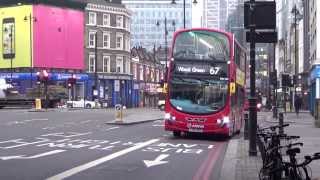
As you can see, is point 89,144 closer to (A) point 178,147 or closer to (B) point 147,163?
(A) point 178,147

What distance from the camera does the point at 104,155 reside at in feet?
65.1

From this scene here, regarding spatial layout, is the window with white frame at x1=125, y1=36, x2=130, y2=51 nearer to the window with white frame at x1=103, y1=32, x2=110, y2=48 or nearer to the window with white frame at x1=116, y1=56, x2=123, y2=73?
the window with white frame at x1=116, y1=56, x2=123, y2=73

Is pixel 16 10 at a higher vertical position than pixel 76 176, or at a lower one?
higher

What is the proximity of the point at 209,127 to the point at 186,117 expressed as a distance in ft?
3.24

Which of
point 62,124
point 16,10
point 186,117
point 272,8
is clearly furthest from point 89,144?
point 16,10

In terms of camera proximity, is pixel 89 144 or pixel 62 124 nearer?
pixel 89 144

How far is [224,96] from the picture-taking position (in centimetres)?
2742

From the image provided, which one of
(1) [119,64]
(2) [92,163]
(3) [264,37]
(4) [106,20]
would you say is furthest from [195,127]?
(4) [106,20]

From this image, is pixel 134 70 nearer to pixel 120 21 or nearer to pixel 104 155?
pixel 120 21

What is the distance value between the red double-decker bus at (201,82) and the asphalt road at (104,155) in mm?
837

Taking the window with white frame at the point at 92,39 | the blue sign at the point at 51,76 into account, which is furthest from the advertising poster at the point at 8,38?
the window with white frame at the point at 92,39

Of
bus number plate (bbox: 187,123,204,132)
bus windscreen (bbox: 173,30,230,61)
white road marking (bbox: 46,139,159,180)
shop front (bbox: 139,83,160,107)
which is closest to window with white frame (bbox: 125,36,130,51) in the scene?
shop front (bbox: 139,83,160,107)

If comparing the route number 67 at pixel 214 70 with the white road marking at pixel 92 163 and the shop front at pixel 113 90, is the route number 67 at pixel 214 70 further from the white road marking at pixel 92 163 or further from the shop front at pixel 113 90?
the shop front at pixel 113 90

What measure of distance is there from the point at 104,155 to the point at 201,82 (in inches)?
343
